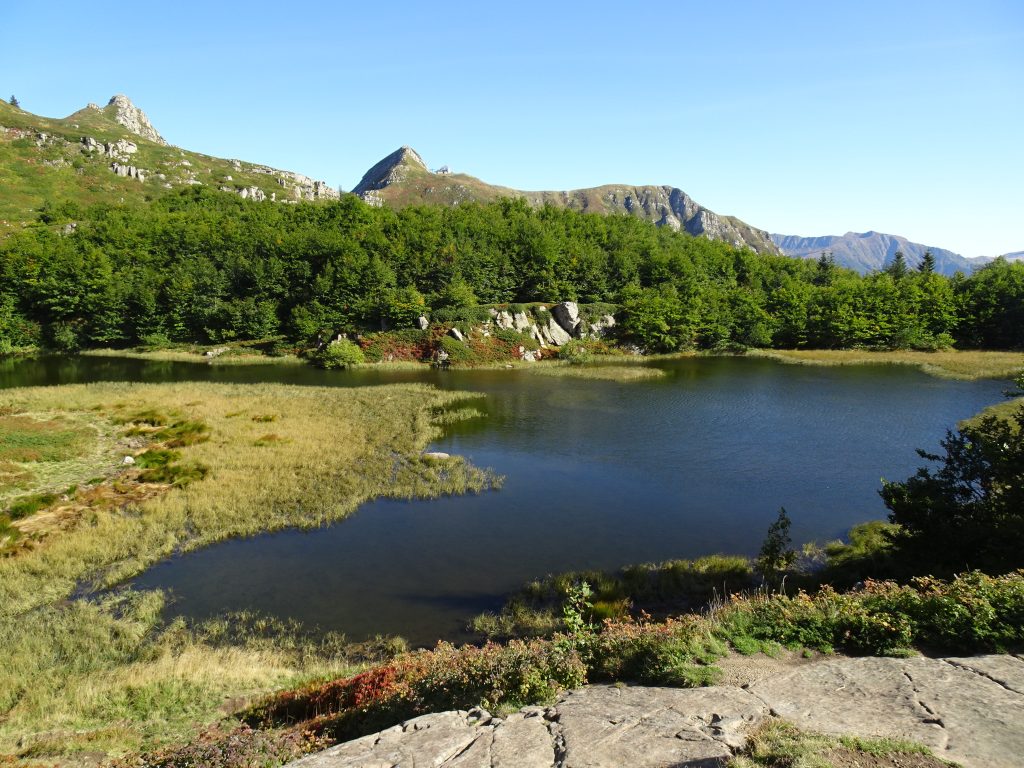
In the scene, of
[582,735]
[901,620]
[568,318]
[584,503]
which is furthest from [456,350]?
[582,735]

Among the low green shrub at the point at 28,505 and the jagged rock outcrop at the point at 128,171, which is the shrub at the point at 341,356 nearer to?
the low green shrub at the point at 28,505

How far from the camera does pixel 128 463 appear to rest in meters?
35.1

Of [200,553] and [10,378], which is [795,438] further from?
[10,378]

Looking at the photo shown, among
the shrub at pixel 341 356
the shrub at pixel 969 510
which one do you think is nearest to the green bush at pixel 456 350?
the shrub at pixel 341 356

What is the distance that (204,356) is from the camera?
92188 millimetres

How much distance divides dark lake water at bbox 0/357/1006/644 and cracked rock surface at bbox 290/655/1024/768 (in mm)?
9454

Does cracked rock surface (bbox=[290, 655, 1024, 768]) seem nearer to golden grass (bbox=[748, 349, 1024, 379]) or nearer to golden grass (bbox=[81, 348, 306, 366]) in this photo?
golden grass (bbox=[748, 349, 1024, 379])

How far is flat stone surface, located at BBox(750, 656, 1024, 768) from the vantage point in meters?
8.11

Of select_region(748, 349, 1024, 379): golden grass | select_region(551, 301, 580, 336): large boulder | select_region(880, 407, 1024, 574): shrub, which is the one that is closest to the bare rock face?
select_region(880, 407, 1024, 574): shrub

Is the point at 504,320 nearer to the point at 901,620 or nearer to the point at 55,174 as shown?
the point at 901,620

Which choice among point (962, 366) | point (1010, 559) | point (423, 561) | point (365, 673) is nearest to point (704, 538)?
point (1010, 559)

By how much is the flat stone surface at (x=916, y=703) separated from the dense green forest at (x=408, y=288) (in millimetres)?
91086

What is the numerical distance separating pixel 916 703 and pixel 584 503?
21782 mm

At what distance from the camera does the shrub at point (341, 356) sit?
8481 cm
